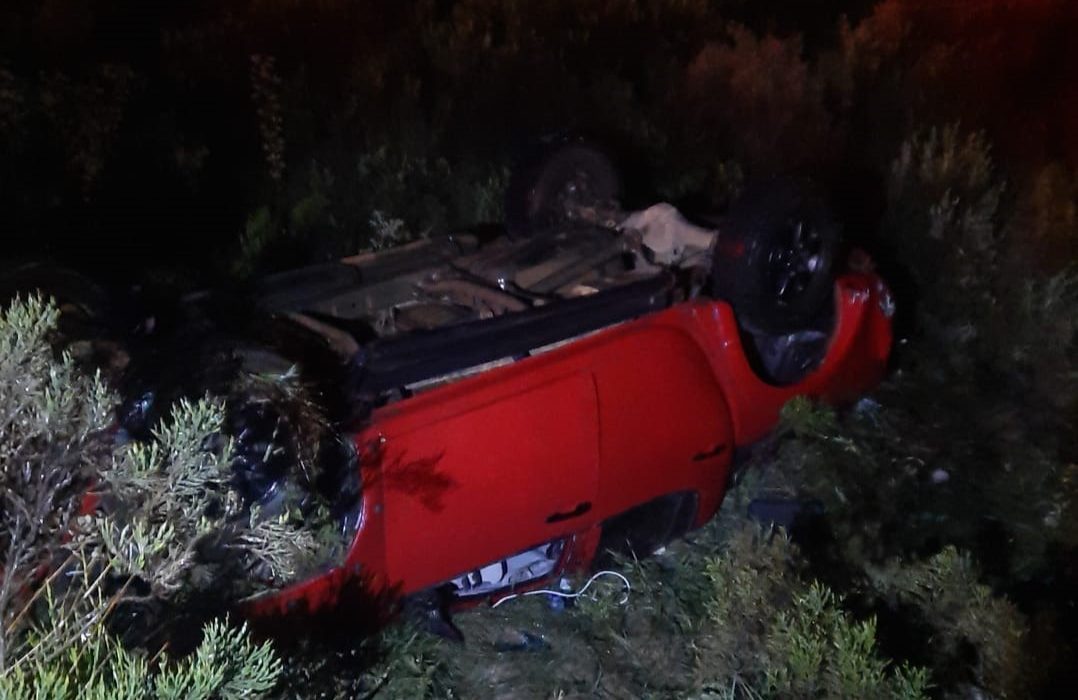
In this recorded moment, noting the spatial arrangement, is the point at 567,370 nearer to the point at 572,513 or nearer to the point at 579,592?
the point at 572,513

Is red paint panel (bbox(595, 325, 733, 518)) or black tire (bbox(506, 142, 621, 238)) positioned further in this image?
black tire (bbox(506, 142, 621, 238))

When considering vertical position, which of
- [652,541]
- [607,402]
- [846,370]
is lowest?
[652,541]

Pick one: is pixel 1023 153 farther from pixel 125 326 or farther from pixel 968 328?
pixel 125 326

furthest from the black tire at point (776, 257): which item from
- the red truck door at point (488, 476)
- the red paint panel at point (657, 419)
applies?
the red truck door at point (488, 476)

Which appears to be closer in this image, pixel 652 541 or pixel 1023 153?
pixel 652 541

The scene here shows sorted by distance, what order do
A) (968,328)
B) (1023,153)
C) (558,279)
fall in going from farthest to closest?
(1023,153), (968,328), (558,279)

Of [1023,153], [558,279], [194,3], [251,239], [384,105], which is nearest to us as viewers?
[558,279]

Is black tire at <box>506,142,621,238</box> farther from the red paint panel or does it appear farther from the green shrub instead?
the green shrub

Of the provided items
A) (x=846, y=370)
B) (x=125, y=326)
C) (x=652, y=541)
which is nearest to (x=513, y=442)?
(x=652, y=541)

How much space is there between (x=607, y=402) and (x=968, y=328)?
2.89 meters

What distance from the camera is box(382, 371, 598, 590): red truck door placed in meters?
3.61

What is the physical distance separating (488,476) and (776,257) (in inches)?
68.5

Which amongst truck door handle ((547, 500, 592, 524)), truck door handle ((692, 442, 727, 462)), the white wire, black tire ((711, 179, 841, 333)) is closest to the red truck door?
truck door handle ((547, 500, 592, 524))

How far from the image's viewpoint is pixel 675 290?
4516mm
